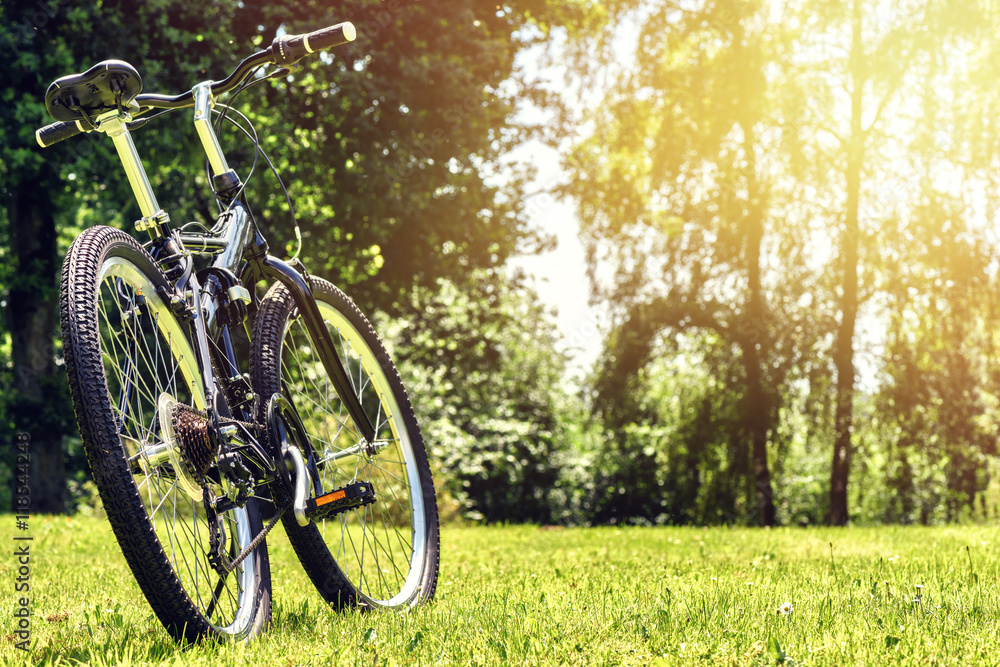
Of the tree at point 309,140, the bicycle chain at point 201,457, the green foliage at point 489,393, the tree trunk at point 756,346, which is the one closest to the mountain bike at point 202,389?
the bicycle chain at point 201,457

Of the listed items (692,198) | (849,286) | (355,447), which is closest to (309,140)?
(692,198)

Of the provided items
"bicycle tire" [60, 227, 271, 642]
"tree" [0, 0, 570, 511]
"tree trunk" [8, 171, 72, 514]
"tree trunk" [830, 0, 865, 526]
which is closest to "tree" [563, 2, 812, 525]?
"tree trunk" [830, 0, 865, 526]

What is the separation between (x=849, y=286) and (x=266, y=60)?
451 inches

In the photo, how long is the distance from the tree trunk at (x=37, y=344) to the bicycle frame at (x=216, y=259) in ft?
31.4

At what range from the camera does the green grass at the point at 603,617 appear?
224 centimetres

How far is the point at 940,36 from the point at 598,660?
39.6ft

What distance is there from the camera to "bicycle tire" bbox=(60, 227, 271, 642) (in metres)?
2.06

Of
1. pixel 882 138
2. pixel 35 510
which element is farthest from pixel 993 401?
pixel 35 510

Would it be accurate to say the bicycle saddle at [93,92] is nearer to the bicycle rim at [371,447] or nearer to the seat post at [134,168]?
the seat post at [134,168]

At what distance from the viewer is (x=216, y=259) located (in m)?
2.83

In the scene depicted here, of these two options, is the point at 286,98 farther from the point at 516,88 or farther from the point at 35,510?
the point at 35,510

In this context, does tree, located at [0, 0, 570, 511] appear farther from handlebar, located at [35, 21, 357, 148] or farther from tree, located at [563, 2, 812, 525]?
handlebar, located at [35, 21, 357, 148]

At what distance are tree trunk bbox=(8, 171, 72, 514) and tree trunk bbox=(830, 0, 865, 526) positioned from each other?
1110 centimetres

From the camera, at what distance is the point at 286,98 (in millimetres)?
11625
